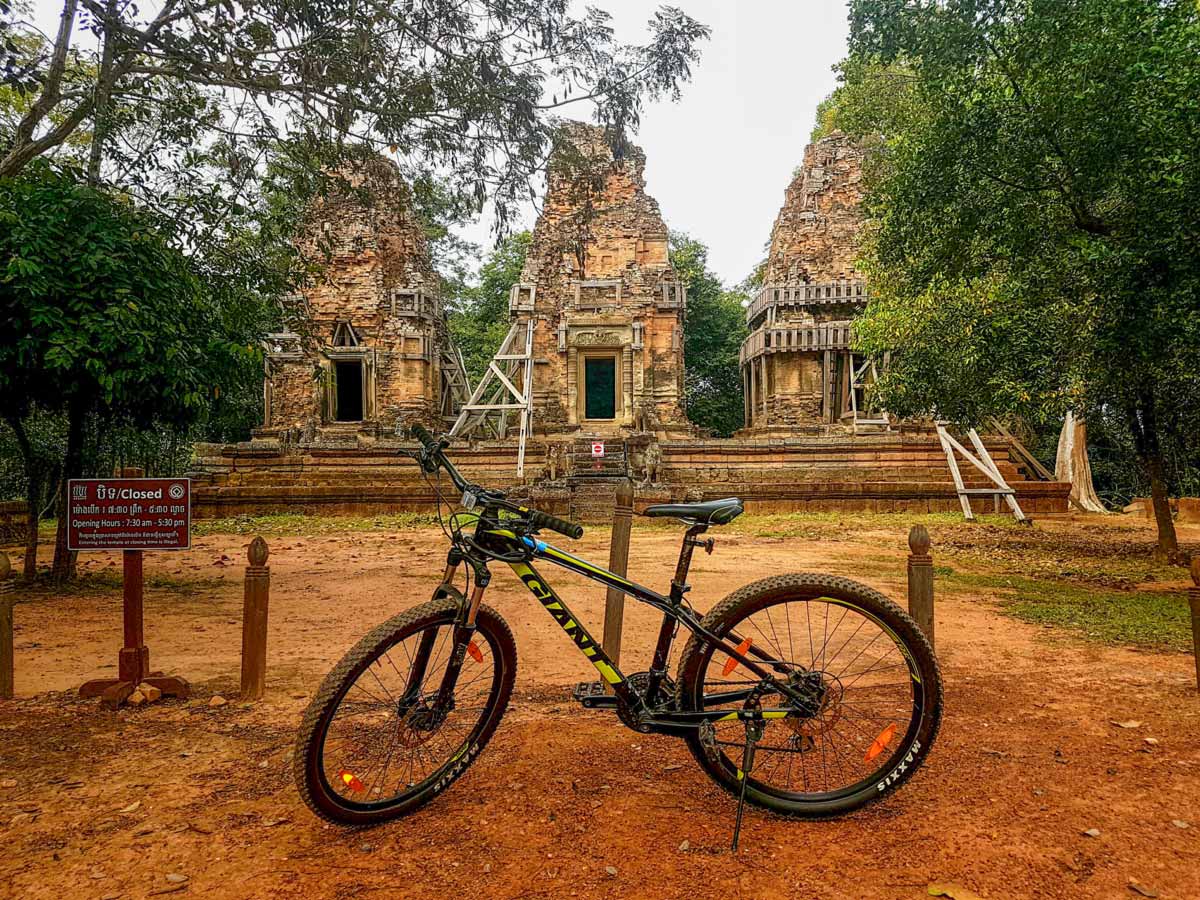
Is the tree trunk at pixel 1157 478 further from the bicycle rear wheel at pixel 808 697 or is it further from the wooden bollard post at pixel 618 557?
the bicycle rear wheel at pixel 808 697

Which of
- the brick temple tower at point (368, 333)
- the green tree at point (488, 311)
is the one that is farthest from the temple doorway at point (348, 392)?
the green tree at point (488, 311)

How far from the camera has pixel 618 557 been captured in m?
4.31

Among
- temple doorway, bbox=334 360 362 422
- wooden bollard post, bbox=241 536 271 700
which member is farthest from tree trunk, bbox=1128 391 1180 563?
temple doorway, bbox=334 360 362 422

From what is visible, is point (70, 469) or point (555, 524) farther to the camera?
point (70, 469)

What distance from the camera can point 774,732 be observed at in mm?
3561

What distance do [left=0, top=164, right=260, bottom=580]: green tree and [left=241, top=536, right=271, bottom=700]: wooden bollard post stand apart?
3177 mm

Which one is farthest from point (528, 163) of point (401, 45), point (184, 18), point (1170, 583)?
point (1170, 583)

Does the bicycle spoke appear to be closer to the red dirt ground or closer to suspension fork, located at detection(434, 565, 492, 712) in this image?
the red dirt ground

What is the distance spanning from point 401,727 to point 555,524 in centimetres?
96

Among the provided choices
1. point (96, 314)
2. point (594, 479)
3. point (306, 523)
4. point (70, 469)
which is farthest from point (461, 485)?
point (594, 479)

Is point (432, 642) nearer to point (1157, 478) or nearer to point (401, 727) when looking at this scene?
point (401, 727)

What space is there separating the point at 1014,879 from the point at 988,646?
3.42 m

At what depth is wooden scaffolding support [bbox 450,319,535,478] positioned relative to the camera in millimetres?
20719

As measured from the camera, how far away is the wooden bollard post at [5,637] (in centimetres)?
421
